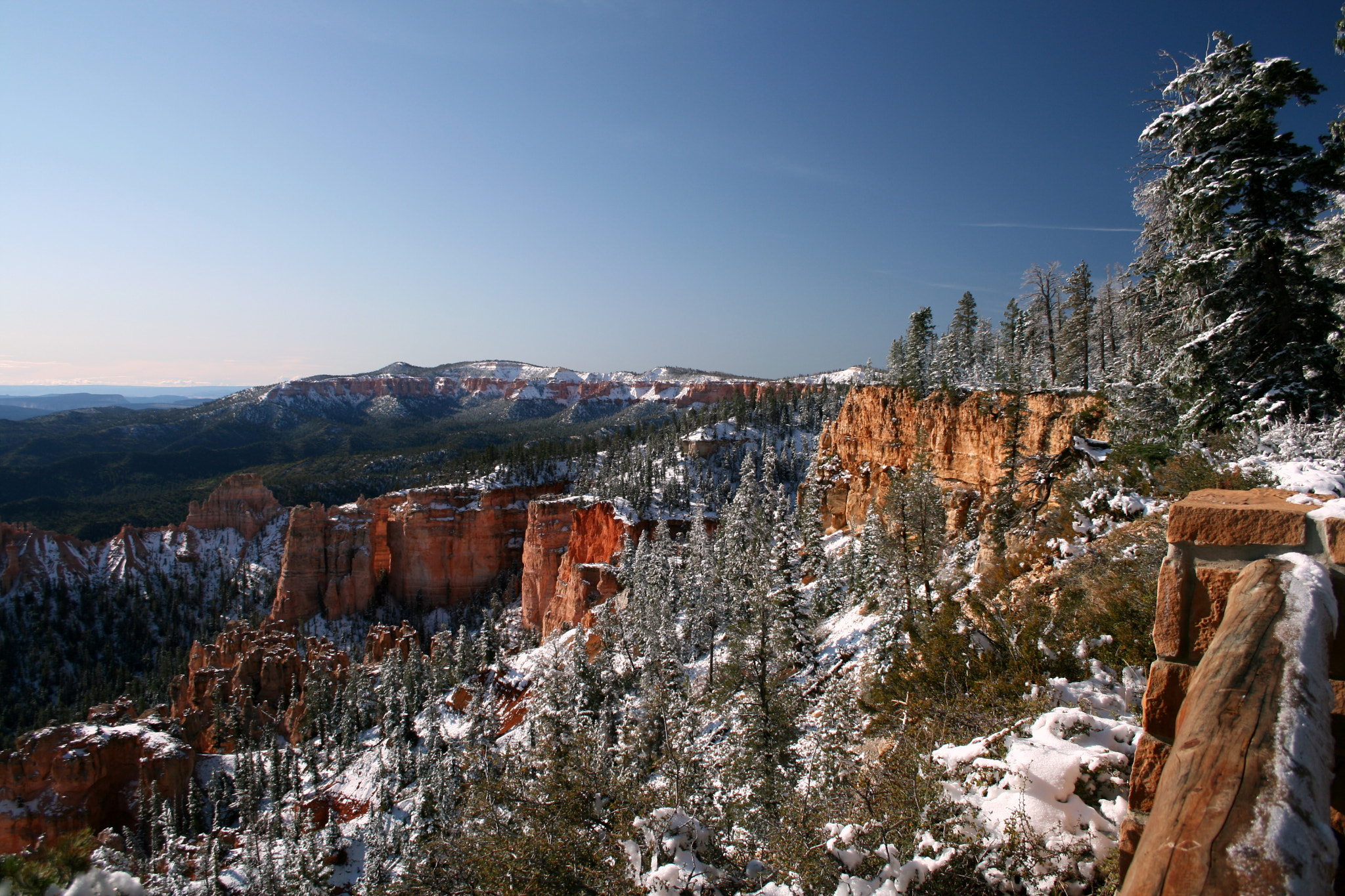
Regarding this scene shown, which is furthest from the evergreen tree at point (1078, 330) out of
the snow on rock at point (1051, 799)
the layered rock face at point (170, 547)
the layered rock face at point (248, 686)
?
the layered rock face at point (170, 547)

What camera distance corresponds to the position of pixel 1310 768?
1.79 metres

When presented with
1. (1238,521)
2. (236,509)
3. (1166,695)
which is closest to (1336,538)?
(1238,521)

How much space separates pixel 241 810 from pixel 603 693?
25830 millimetres

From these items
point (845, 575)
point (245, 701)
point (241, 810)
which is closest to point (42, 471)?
point (245, 701)

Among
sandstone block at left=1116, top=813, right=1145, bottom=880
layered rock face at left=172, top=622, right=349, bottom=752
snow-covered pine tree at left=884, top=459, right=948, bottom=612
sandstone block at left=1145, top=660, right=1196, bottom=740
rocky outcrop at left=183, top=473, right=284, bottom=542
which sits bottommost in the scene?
layered rock face at left=172, top=622, right=349, bottom=752

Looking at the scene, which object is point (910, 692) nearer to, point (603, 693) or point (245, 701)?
point (603, 693)

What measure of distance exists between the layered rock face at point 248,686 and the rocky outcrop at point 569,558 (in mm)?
18774

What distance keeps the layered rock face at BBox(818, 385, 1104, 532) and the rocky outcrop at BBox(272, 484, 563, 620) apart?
4603 cm

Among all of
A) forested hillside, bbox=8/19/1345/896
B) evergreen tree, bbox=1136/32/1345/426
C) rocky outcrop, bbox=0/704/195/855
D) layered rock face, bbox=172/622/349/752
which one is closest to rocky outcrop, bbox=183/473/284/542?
forested hillside, bbox=8/19/1345/896

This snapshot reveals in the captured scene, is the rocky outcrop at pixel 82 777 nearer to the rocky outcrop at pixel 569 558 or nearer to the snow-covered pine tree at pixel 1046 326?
the rocky outcrop at pixel 569 558

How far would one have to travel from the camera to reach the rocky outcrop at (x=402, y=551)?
240 feet

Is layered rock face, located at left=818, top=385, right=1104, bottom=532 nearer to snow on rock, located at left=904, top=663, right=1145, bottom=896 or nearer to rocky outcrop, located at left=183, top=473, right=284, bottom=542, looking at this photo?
snow on rock, located at left=904, top=663, right=1145, bottom=896

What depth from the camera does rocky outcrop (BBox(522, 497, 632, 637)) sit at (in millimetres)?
51531

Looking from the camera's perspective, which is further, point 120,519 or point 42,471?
point 42,471
